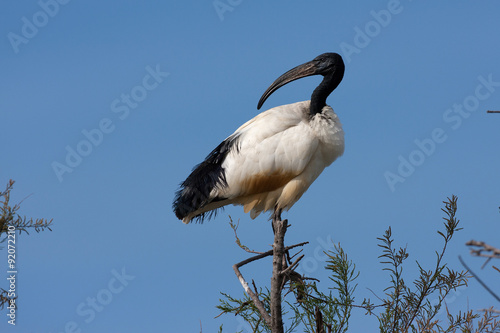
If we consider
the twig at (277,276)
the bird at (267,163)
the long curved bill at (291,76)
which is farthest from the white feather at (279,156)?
the twig at (277,276)

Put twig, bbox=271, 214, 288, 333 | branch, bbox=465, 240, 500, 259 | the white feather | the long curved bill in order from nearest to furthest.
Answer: branch, bbox=465, 240, 500, 259
twig, bbox=271, 214, 288, 333
the white feather
the long curved bill

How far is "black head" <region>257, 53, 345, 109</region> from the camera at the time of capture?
25.4 ft

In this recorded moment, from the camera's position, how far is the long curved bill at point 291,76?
7.74m

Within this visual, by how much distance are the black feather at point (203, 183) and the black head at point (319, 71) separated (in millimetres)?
892

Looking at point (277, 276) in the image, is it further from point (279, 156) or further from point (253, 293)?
point (279, 156)

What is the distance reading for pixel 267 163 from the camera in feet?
23.1

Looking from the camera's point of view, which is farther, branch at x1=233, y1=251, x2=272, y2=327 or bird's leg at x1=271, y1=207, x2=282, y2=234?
bird's leg at x1=271, y1=207, x2=282, y2=234

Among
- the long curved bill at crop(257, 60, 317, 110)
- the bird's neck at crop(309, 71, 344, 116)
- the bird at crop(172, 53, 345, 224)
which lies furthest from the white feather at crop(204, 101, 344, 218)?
the long curved bill at crop(257, 60, 317, 110)

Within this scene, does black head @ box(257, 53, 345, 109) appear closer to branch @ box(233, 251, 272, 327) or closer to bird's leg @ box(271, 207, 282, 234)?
bird's leg @ box(271, 207, 282, 234)

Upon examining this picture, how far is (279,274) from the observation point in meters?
5.26

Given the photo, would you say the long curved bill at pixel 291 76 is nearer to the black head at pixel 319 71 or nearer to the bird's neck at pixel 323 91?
the black head at pixel 319 71

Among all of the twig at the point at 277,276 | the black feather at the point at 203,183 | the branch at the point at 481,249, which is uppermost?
the black feather at the point at 203,183

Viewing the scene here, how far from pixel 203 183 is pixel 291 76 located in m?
1.71

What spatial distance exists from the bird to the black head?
459 millimetres
